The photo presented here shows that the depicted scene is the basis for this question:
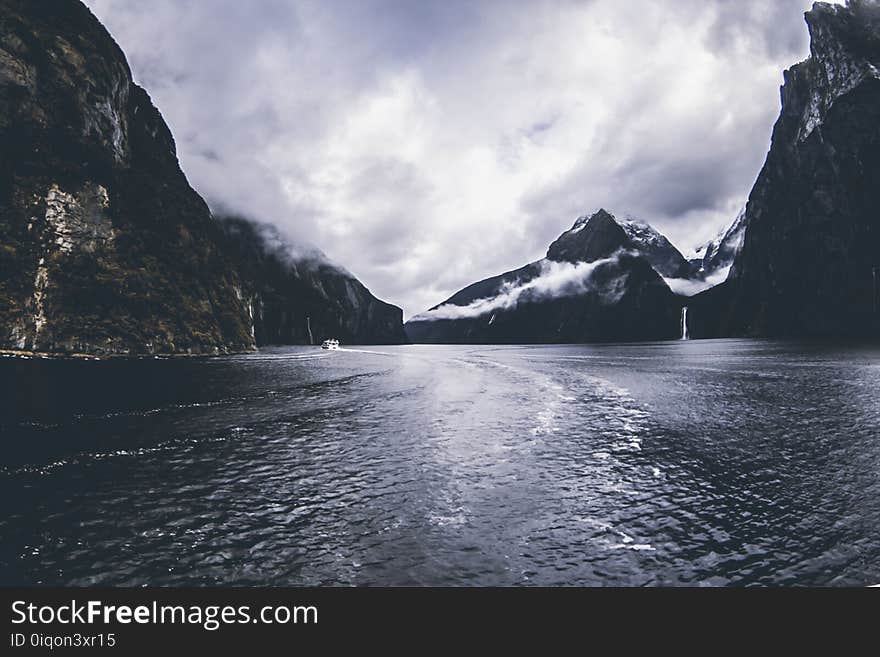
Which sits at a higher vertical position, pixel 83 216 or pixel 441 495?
pixel 83 216

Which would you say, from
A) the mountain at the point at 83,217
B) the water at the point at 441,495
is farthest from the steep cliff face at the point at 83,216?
the water at the point at 441,495

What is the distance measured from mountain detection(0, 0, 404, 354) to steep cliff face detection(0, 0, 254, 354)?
0.29 meters

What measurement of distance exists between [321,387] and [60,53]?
13960cm

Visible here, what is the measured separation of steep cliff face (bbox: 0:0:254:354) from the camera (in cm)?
9688

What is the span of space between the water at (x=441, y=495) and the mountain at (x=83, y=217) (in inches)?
3211

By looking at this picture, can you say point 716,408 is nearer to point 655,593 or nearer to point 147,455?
point 655,593

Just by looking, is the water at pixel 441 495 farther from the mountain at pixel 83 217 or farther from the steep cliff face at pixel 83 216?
the mountain at pixel 83 217

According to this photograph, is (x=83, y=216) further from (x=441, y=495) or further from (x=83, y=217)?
(x=441, y=495)

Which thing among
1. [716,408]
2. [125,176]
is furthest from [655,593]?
[125,176]

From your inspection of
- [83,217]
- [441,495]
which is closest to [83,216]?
[83,217]

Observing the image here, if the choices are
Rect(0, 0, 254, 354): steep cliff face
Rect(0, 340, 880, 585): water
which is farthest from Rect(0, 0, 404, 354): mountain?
Rect(0, 340, 880, 585): water

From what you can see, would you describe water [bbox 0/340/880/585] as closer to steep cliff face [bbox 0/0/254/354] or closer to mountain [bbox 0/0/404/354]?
steep cliff face [bbox 0/0/254/354]

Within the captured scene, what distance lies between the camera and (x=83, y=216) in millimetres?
109312

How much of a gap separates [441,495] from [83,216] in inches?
5277
